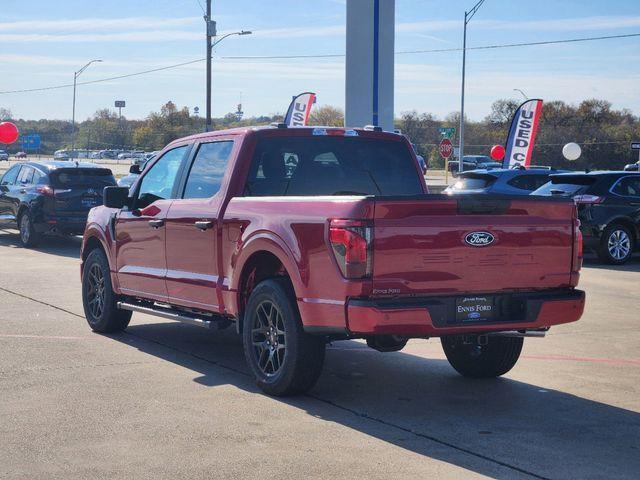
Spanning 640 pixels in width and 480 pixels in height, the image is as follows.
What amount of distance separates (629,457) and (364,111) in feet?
20.2

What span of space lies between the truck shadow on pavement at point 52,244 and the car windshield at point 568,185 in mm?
8838

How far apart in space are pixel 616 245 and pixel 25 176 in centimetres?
1218

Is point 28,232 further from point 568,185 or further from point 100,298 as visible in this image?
point 100,298

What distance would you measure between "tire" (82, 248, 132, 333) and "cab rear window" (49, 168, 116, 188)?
1007cm

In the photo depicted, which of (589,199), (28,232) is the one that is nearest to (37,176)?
(28,232)

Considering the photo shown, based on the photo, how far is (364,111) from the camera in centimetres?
1093

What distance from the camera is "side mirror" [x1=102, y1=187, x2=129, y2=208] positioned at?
9.17 metres

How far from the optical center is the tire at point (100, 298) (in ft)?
31.4

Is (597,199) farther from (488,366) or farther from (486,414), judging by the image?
(486,414)

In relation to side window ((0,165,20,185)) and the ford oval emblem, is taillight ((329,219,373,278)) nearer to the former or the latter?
the ford oval emblem

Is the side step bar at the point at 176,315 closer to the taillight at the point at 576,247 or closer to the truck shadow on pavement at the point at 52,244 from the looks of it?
the taillight at the point at 576,247

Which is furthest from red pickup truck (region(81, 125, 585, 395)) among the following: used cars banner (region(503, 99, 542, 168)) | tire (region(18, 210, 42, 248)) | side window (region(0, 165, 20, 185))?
used cars banner (region(503, 99, 542, 168))

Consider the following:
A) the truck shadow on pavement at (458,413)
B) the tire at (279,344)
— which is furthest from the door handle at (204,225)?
the truck shadow on pavement at (458,413)

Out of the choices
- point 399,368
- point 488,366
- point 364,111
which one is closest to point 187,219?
point 399,368
